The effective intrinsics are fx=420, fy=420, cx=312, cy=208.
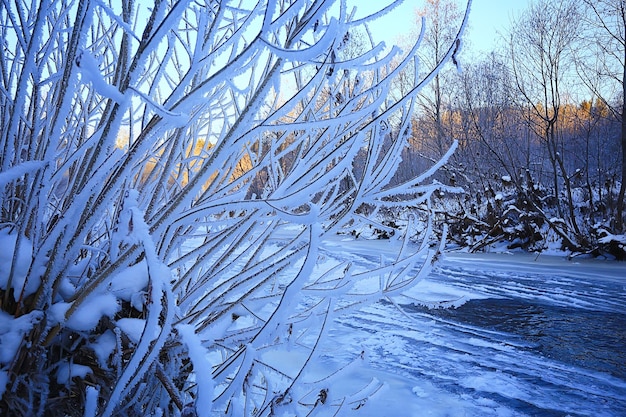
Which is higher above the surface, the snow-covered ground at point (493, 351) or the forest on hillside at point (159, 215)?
the forest on hillside at point (159, 215)

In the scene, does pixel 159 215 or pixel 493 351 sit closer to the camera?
pixel 159 215

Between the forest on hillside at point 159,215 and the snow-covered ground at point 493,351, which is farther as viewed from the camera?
the snow-covered ground at point 493,351

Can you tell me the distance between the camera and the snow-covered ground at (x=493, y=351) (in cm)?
228

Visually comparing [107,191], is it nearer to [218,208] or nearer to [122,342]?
[218,208]

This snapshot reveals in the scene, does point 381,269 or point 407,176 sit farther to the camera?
point 407,176

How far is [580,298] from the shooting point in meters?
4.78

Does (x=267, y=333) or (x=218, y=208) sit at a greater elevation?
(x=218, y=208)

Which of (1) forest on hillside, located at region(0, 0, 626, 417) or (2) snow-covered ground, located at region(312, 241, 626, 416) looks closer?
(1) forest on hillside, located at region(0, 0, 626, 417)

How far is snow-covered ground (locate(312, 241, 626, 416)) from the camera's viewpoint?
228 cm

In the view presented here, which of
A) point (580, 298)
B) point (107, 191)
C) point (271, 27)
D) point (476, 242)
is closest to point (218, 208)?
point (107, 191)

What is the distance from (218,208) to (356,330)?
9.95ft

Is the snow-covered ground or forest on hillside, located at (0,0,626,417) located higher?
forest on hillside, located at (0,0,626,417)

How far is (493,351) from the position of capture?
3143 millimetres

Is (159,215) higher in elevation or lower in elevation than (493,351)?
higher
